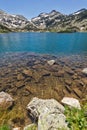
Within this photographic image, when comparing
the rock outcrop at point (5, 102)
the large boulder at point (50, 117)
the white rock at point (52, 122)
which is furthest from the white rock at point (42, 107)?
the rock outcrop at point (5, 102)

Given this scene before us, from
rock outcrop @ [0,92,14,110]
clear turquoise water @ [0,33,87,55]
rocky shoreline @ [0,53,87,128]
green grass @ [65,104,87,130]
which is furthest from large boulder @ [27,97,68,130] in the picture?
clear turquoise water @ [0,33,87,55]

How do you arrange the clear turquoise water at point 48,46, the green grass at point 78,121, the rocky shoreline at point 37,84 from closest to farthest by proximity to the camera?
the green grass at point 78,121, the rocky shoreline at point 37,84, the clear turquoise water at point 48,46

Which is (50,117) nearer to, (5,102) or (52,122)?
(52,122)

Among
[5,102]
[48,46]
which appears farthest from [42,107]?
[48,46]

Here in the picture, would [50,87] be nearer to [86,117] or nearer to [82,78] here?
[82,78]

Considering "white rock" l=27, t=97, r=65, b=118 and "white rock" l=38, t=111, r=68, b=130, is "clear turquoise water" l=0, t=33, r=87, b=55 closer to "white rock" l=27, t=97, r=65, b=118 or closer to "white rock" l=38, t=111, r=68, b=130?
"white rock" l=27, t=97, r=65, b=118

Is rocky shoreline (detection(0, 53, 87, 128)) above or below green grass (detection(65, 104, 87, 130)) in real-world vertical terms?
below

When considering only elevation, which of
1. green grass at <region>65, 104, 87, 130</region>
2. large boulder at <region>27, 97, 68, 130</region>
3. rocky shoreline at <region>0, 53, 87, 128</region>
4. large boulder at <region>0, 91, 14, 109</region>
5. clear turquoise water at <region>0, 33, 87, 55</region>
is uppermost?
green grass at <region>65, 104, 87, 130</region>

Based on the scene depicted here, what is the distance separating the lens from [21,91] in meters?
21.5

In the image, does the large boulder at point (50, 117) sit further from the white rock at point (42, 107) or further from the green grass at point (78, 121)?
the green grass at point (78, 121)

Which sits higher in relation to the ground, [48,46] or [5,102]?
[5,102]

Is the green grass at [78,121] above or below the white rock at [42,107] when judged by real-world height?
above

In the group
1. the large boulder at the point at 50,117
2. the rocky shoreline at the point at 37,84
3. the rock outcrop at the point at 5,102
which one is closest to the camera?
the large boulder at the point at 50,117

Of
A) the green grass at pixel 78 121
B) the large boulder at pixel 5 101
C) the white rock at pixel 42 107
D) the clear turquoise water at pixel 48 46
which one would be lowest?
the clear turquoise water at pixel 48 46
